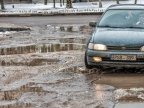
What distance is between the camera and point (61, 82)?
34.0 ft

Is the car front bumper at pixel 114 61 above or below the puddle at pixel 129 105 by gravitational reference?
above

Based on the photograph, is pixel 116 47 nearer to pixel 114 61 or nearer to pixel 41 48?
pixel 114 61

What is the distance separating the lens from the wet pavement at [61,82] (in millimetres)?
8555

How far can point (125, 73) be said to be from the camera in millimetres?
11234

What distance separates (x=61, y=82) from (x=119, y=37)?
68.9 inches

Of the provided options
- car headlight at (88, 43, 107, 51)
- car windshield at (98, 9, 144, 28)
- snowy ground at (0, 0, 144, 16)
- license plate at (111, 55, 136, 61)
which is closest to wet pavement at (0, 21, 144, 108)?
license plate at (111, 55, 136, 61)

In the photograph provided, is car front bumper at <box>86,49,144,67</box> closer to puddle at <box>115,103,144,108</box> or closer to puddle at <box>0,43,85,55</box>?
puddle at <box>115,103,144,108</box>

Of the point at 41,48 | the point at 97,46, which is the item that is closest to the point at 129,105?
the point at 97,46

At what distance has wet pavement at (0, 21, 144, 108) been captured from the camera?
8555 millimetres

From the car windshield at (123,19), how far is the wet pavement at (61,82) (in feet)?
4.02

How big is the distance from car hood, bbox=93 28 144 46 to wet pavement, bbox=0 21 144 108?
2.46ft

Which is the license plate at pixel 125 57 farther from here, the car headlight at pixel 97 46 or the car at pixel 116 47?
the car headlight at pixel 97 46

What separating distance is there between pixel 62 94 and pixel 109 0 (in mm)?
72603

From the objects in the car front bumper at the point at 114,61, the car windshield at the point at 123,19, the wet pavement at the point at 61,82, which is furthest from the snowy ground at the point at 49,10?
the car front bumper at the point at 114,61
